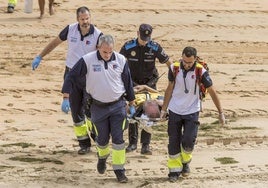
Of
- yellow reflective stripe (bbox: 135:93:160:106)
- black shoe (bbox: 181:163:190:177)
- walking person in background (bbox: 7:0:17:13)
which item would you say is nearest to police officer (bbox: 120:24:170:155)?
yellow reflective stripe (bbox: 135:93:160:106)

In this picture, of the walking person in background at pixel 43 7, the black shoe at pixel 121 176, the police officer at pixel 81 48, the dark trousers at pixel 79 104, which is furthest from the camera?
the walking person in background at pixel 43 7

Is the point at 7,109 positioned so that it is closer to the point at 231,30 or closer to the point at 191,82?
the point at 191,82

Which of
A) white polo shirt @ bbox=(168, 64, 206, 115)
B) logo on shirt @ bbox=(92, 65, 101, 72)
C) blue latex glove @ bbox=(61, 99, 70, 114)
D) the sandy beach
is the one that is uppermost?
logo on shirt @ bbox=(92, 65, 101, 72)

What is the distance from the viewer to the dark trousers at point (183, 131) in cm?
1119

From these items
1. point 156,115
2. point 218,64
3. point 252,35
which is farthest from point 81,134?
point 252,35

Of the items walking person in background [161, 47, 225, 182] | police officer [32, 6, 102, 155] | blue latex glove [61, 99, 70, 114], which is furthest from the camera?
police officer [32, 6, 102, 155]

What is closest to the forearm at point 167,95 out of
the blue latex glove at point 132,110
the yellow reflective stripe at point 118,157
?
the blue latex glove at point 132,110

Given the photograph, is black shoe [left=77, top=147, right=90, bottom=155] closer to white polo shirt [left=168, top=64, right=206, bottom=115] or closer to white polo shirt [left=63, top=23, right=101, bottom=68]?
white polo shirt [left=63, top=23, right=101, bottom=68]

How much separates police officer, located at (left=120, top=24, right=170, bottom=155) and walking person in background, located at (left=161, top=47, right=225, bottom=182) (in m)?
1.12

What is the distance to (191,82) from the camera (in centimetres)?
1105

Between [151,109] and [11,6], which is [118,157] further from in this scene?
[11,6]

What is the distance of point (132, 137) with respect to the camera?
41.2 ft

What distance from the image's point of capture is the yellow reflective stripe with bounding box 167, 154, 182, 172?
11.3 meters

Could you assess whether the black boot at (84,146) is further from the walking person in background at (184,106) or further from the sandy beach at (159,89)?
the walking person in background at (184,106)
